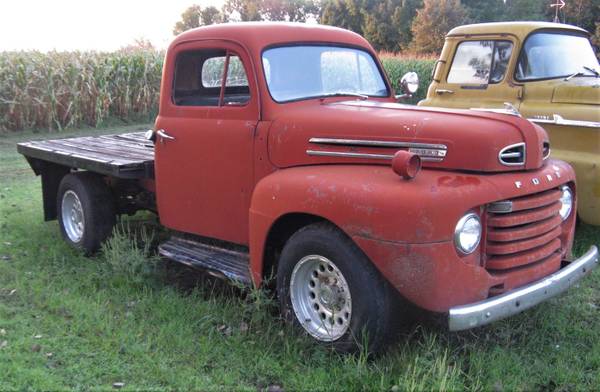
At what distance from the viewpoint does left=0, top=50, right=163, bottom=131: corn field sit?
47.6 ft

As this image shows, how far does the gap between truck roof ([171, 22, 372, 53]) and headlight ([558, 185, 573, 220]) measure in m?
2.09

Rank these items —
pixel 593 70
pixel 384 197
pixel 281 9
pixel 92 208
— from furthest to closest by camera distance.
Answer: pixel 281 9 → pixel 593 70 → pixel 92 208 → pixel 384 197

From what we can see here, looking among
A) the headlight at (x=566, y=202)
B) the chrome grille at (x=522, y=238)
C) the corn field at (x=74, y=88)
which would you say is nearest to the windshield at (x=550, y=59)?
the headlight at (x=566, y=202)

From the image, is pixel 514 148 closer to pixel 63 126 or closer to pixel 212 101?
pixel 212 101

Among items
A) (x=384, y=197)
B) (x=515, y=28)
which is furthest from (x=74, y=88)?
(x=384, y=197)

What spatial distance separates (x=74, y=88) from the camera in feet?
50.2

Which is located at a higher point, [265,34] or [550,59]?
[265,34]

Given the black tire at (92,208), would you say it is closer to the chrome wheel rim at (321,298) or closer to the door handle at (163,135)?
the door handle at (163,135)

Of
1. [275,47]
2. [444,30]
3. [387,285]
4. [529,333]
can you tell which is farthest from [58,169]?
[444,30]

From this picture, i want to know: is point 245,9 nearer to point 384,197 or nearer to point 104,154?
point 104,154

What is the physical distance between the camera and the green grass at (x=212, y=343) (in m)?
3.73

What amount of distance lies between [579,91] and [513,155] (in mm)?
2838

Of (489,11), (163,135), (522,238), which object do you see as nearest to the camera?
(522,238)

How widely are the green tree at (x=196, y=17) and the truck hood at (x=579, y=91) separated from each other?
192 feet
